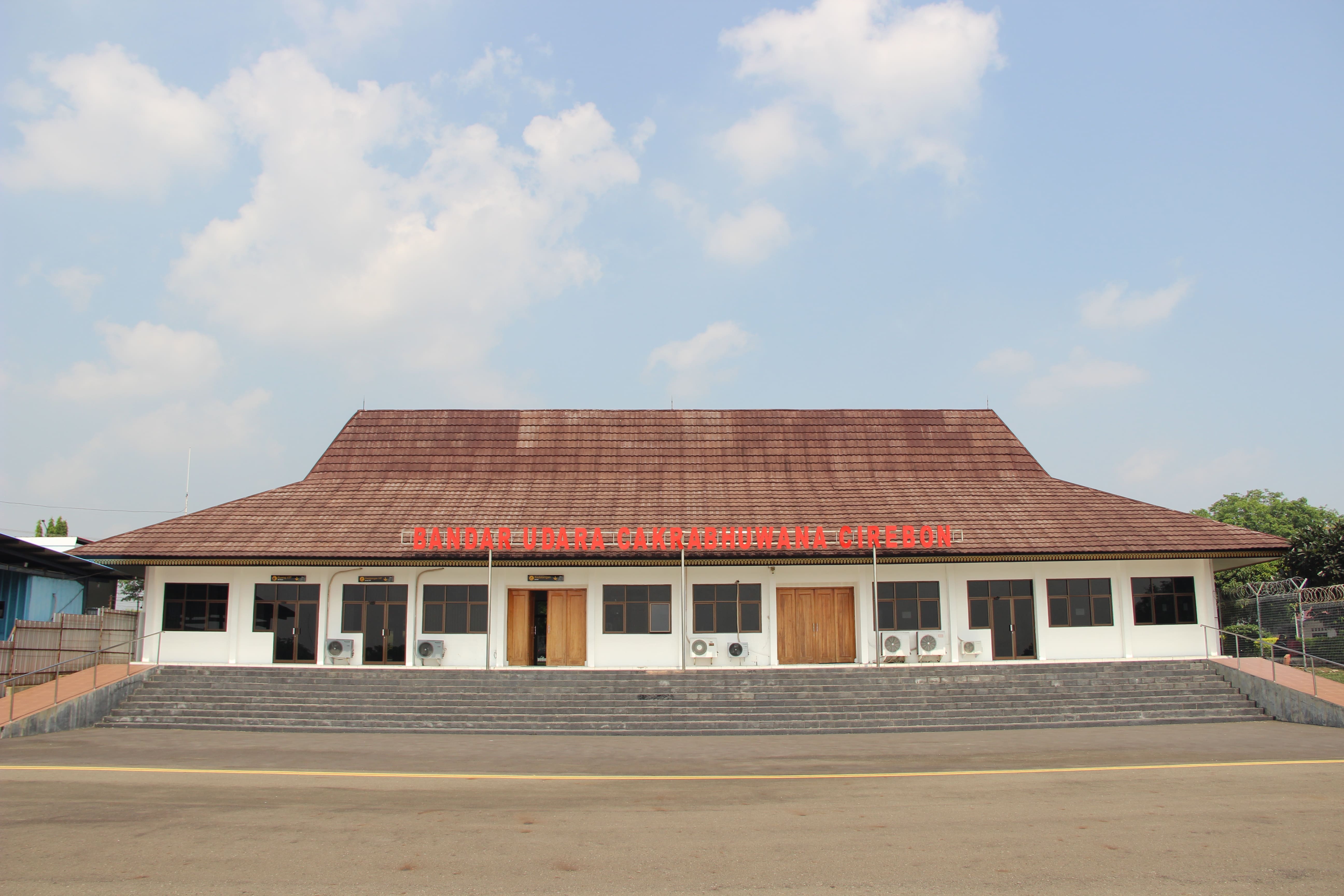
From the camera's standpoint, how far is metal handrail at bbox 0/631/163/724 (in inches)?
699

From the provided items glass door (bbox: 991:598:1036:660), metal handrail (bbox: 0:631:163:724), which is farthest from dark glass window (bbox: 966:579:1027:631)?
metal handrail (bbox: 0:631:163:724)

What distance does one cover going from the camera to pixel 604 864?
25.9 ft

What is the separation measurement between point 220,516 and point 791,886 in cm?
2248

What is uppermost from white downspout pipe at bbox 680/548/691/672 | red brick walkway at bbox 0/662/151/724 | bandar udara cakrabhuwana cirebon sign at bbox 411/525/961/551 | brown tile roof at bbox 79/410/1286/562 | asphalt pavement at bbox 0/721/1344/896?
brown tile roof at bbox 79/410/1286/562

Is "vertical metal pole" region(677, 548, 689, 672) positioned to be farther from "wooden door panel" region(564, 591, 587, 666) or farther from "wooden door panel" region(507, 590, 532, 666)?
"wooden door panel" region(507, 590, 532, 666)

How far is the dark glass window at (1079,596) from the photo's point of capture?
24.3 m

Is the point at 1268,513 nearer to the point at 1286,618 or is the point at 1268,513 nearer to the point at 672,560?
the point at 1286,618

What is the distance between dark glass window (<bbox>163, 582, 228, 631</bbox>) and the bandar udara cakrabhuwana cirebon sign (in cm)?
567

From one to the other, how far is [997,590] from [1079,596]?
2.24 m

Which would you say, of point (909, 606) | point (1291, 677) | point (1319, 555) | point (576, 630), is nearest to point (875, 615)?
point (909, 606)

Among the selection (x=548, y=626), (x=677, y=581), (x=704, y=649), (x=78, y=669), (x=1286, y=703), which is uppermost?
(x=677, y=581)

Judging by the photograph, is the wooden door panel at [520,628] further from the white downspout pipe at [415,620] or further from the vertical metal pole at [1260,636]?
the vertical metal pole at [1260,636]

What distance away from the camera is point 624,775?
12.9 meters

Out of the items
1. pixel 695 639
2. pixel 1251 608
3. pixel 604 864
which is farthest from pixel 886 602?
pixel 1251 608
